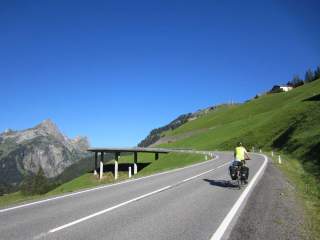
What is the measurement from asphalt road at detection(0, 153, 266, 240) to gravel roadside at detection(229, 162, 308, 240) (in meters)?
0.50

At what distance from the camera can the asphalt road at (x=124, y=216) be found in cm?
873

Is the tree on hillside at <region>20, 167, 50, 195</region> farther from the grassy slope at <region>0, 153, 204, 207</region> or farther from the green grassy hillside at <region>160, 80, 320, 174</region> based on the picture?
the green grassy hillside at <region>160, 80, 320, 174</region>

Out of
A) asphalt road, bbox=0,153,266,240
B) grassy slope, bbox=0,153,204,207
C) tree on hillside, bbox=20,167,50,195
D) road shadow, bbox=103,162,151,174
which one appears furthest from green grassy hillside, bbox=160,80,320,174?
tree on hillside, bbox=20,167,50,195

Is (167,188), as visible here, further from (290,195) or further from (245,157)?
(290,195)

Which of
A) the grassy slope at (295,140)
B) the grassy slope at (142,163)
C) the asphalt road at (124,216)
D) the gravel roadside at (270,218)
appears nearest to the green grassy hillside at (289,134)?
the grassy slope at (295,140)

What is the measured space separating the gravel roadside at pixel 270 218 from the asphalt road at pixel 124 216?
0.50 m

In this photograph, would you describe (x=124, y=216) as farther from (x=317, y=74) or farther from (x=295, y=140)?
(x=317, y=74)

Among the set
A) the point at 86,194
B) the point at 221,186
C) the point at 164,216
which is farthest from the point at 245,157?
the point at 164,216

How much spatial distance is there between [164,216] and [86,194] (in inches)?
243

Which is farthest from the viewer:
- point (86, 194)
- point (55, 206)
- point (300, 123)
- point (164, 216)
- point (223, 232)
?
point (300, 123)

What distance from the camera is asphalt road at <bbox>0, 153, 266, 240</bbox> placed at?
8.73 meters

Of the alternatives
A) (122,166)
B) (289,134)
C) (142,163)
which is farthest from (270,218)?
(122,166)

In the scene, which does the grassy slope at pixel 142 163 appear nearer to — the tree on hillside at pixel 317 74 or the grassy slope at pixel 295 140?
the grassy slope at pixel 295 140

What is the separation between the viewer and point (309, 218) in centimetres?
1098
